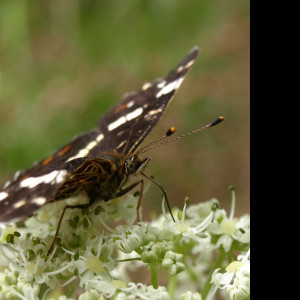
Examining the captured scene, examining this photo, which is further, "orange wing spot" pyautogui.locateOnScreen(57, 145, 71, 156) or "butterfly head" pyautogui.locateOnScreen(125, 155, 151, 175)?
"orange wing spot" pyautogui.locateOnScreen(57, 145, 71, 156)

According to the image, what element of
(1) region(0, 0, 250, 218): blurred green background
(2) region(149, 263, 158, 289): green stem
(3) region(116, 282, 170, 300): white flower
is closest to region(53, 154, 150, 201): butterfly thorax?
(2) region(149, 263, 158, 289): green stem

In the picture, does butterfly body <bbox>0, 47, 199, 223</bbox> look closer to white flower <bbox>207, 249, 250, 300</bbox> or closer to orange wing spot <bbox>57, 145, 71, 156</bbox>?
orange wing spot <bbox>57, 145, 71, 156</bbox>

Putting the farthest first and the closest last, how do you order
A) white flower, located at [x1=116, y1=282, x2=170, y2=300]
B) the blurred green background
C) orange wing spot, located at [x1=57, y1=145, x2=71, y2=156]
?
the blurred green background → orange wing spot, located at [x1=57, y1=145, x2=71, y2=156] → white flower, located at [x1=116, y1=282, x2=170, y2=300]

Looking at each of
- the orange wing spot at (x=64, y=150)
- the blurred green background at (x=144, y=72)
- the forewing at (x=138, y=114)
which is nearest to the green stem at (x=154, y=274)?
the forewing at (x=138, y=114)

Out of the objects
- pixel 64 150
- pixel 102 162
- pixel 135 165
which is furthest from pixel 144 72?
pixel 102 162

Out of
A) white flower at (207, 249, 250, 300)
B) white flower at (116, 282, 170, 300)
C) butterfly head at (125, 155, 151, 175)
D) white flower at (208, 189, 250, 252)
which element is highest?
butterfly head at (125, 155, 151, 175)

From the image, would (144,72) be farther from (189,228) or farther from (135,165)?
(189,228)

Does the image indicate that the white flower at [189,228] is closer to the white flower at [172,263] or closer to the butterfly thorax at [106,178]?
the white flower at [172,263]
